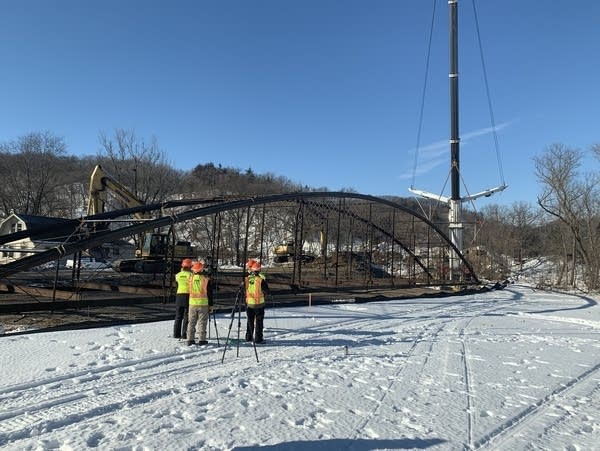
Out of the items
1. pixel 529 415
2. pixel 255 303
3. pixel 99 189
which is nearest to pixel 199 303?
pixel 255 303

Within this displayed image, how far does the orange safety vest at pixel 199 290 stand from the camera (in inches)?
383

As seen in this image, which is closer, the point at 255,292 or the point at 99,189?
the point at 255,292

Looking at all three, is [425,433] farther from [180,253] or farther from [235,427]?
[180,253]

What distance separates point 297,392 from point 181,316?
14.2ft

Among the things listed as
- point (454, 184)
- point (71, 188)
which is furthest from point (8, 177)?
point (454, 184)

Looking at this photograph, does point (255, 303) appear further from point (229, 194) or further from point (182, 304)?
point (229, 194)

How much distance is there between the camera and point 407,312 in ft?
57.2

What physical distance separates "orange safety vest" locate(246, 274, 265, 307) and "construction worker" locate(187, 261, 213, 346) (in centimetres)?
95

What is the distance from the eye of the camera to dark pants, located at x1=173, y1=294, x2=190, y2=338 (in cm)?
1013

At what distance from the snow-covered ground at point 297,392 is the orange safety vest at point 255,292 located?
943mm

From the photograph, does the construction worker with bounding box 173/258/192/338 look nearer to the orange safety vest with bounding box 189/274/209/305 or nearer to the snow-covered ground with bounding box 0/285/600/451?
the snow-covered ground with bounding box 0/285/600/451

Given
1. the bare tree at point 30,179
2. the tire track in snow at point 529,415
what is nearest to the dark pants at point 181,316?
the tire track in snow at point 529,415

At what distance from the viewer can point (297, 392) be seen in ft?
21.9

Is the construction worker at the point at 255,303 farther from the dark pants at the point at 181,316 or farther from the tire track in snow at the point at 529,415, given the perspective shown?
the tire track in snow at the point at 529,415
